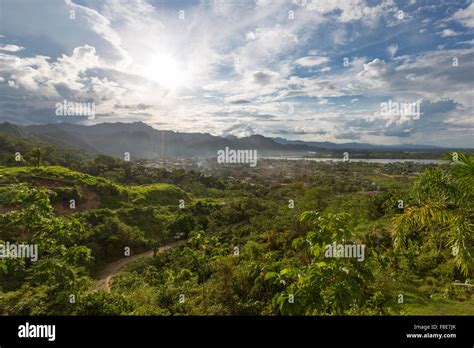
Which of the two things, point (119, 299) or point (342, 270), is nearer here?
point (342, 270)

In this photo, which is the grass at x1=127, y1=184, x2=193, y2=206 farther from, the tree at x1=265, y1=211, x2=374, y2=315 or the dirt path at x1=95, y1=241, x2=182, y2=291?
the tree at x1=265, y1=211, x2=374, y2=315

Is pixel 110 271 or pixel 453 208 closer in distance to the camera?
pixel 453 208

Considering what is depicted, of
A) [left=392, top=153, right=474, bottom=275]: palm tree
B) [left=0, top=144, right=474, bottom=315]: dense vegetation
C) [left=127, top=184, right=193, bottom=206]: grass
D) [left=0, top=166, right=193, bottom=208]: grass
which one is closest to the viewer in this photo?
[left=0, top=144, right=474, bottom=315]: dense vegetation

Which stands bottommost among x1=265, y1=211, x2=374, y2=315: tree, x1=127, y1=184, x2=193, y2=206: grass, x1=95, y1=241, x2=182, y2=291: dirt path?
x1=95, y1=241, x2=182, y2=291: dirt path

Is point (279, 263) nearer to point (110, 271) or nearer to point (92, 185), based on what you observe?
point (110, 271)

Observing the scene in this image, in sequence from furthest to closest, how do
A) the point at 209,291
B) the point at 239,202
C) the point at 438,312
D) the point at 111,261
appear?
the point at 239,202 → the point at 111,261 → the point at 209,291 → the point at 438,312

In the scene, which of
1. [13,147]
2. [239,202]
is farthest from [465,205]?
[13,147]
